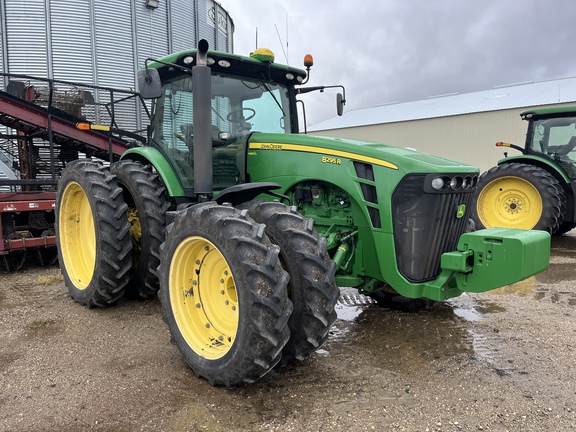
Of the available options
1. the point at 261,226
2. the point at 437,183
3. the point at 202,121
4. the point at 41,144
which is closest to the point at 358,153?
the point at 437,183

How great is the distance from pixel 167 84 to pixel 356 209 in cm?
240

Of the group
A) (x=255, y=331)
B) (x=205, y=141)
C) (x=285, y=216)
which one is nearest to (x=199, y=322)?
(x=255, y=331)

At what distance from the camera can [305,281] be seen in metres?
3.14

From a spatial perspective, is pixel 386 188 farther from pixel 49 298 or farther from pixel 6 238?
pixel 6 238

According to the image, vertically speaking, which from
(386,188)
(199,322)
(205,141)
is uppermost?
(205,141)

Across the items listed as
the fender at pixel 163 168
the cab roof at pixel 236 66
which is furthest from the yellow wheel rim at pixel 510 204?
the fender at pixel 163 168

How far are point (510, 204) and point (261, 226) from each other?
7.19 m

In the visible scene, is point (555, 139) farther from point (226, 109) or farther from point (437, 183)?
point (226, 109)

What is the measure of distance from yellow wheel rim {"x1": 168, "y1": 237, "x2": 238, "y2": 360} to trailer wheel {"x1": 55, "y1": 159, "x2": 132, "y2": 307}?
1.31 metres

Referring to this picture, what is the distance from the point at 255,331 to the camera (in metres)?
2.85

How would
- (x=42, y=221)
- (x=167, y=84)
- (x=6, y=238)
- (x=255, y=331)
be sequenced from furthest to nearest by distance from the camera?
(x=42, y=221)
(x=6, y=238)
(x=167, y=84)
(x=255, y=331)

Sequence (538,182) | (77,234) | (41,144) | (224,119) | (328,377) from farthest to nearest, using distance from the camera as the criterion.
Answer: (41,144) < (538,182) < (77,234) < (224,119) < (328,377)

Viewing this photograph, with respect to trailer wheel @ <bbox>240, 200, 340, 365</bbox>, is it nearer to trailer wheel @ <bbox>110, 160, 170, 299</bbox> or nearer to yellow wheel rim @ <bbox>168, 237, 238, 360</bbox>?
yellow wheel rim @ <bbox>168, 237, 238, 360</bbox>

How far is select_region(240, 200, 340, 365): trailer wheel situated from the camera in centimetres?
313
